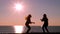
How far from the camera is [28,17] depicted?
105ft

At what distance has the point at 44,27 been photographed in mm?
32031

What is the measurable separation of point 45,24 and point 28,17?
2.16 metres

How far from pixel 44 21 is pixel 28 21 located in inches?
75.2

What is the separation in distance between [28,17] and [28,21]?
47cm

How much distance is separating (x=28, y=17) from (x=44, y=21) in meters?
1.97

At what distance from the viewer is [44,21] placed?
32.2 m

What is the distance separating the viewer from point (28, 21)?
31.9m

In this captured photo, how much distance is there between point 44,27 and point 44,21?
72 centimetres

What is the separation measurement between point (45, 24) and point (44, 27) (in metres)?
0.38

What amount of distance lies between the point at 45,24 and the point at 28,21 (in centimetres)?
203
